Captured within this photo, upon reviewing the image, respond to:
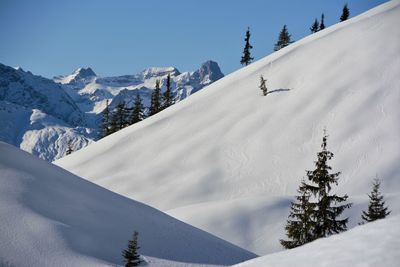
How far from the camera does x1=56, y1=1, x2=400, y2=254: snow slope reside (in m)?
29.4

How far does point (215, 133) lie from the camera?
45.0 meters

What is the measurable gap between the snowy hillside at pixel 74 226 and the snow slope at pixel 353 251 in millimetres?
9245

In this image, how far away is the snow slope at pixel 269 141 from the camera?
29.4 meters

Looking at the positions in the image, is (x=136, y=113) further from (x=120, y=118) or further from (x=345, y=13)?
(x=345, y=13)

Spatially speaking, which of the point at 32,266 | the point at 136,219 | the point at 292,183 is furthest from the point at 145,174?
the point at 32,266

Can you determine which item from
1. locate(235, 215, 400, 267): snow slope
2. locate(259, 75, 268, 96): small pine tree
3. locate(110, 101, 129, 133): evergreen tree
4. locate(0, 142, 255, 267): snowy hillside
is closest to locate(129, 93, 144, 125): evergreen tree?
locate(110, 101, 129, 133): evergreen tree

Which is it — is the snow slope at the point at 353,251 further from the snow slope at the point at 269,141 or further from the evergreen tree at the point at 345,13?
the evergreen tree at the point at 345,13

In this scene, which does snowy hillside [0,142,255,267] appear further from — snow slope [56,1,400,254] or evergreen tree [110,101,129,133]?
evergreen tree [110,101,129,133]

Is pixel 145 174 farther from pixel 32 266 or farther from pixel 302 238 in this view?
pixel 32 266

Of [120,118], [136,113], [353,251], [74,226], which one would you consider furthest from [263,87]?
[353,251]

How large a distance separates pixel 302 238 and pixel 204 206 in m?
13.3

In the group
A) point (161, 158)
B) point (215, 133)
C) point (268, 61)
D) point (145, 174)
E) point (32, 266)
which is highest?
point (268, 61)

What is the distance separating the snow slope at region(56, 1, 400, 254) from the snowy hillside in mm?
7655

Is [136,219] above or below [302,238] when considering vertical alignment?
above
